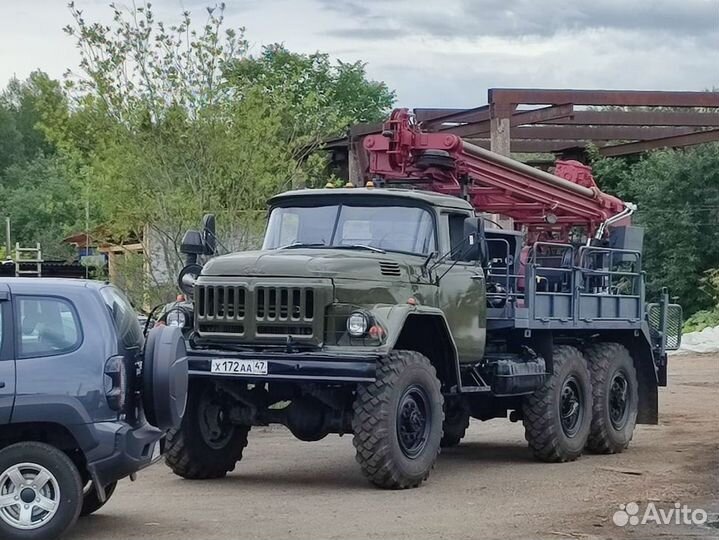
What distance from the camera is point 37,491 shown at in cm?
893

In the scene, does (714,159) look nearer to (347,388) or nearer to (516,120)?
(516,120)

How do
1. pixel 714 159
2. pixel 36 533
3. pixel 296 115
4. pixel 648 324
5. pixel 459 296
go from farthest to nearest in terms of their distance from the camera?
pixel 714 159
pixel 296 115
pixel 648 324
pixel 459 296
pixel 36 533

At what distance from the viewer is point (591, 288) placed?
51.8 feet

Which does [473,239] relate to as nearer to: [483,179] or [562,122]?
[483,179]

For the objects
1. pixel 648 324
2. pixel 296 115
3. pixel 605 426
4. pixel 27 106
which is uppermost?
pixel 27 106

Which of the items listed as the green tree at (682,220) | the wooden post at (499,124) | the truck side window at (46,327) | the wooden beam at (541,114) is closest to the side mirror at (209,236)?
the truck side window at (46,327)

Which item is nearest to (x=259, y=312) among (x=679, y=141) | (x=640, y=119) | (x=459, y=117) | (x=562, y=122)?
(x=459, y=117)

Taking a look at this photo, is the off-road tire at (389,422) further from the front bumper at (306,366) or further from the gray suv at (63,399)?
the gray suv at (63,399)

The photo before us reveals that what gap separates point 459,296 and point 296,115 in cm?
909

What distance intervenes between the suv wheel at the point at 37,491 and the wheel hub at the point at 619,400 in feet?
26.0

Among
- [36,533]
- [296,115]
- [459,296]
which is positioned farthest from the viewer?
[296,115]

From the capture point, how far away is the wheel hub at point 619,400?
15500 mm

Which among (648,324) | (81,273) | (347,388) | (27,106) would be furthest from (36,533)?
(27,106)

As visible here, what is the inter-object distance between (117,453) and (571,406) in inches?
267
